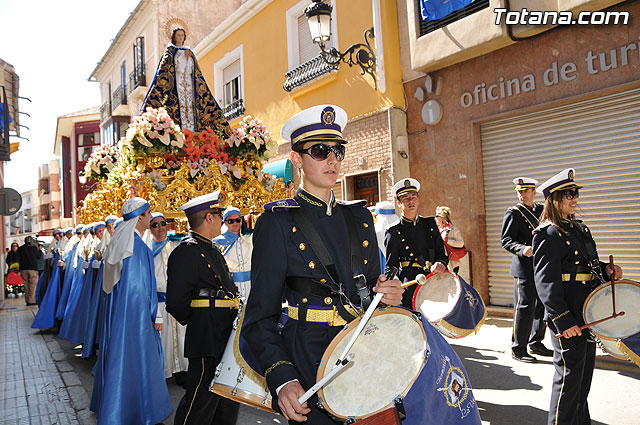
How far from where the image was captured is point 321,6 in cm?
930

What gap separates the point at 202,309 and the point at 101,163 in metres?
4.30

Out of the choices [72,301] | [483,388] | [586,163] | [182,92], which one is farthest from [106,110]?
[483,388]

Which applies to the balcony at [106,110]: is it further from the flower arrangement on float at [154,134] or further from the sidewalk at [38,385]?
the flower arrangement on float at [154,134]

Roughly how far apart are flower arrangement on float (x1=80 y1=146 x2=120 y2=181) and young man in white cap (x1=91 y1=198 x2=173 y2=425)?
2.69 m

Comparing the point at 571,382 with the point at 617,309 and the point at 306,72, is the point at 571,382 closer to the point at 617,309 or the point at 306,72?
the point at 617,309

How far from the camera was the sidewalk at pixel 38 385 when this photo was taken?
5699 mm

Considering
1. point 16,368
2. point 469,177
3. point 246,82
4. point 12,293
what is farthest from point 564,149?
point 12,293

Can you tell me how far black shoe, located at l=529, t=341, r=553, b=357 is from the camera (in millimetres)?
6844

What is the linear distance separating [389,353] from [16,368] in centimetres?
823

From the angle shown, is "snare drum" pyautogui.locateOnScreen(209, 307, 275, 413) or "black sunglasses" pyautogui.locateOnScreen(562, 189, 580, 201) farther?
"black sunglasses" pyautogui.locateOnScreen(562, 189, 580, 201)

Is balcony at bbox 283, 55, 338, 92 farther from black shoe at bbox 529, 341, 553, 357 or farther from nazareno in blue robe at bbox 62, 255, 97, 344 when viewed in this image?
black shoe at bbox 529, 341, 553, 357

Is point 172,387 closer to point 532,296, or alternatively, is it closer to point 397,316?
point 532,296

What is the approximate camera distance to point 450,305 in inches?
208

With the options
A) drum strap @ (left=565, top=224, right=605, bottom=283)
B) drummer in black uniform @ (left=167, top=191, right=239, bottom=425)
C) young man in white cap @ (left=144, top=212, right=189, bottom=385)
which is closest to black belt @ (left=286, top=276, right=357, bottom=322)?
drummer in black uniform @ (left=167, top=191, right=239, bottom=425)
